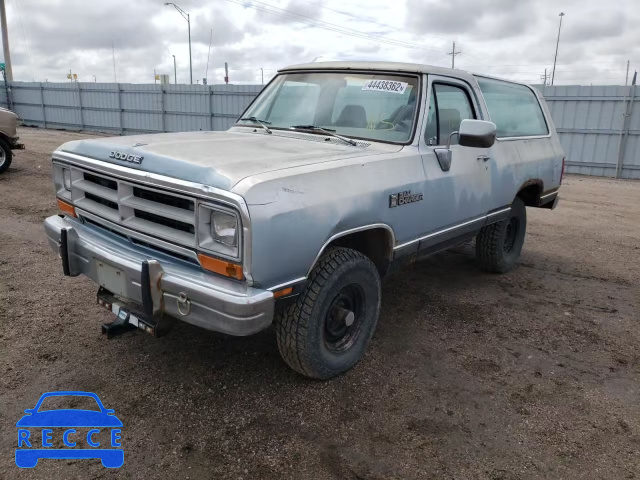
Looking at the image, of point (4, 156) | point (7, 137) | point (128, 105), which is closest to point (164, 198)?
point (7, 137)

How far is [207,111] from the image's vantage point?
20.4m

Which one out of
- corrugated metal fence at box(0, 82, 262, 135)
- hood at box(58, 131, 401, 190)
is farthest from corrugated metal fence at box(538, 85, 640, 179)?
hood at box(58, 131, 401, 190)

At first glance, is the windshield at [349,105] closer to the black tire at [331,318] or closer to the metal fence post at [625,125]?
the black tire at [331,318]

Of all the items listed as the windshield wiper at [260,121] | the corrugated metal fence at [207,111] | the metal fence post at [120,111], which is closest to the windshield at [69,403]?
the windshield wiper at [260,121]

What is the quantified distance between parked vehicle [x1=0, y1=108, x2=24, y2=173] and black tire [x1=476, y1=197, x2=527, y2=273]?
→ 925 centimetres

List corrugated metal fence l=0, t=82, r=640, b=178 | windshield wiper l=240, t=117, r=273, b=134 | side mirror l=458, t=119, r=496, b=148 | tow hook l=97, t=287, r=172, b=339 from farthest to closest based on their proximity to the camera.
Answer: corrugated metal fence l=0, t=82, r=640, b=178
windshield wiper l=240, t=117, r=273, b=134
side mirror l=458, t=119, r=496, b=148
tow hook l=97, t=287, r=172, b=339

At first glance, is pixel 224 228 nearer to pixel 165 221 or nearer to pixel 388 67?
pixel 165 221

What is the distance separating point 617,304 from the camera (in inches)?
185

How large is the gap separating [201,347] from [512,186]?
10.3 feet

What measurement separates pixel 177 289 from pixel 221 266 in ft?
0.82

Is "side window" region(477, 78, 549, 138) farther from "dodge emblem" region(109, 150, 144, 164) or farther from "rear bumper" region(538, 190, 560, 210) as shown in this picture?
"dodge emblem" region(109, 150, 144, 164)

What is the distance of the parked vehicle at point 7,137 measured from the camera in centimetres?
985

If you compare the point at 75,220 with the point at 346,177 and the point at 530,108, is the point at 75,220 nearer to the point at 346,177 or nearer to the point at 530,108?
the point at 346,177

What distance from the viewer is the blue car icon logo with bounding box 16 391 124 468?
8.13 ft
